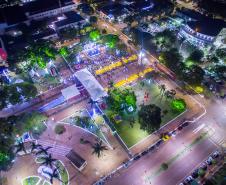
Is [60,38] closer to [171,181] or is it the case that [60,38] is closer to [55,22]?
[55,22]

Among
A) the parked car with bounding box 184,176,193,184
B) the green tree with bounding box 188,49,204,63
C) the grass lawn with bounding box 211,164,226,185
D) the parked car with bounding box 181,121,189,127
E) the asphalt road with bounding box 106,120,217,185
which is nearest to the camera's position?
the grass lawn with bounding box 211,164,226,185

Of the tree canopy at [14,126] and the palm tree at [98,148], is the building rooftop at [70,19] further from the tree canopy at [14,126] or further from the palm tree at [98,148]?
the palm tree at [98,148]

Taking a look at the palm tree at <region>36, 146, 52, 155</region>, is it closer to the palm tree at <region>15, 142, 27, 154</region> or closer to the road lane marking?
the palm tree at <region>15, 142, 27, 154</region>

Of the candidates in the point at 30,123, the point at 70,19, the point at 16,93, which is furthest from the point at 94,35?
→ the point at 30,123

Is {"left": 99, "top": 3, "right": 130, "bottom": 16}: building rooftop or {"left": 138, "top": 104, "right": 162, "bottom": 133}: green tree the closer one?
{"left": 138, "top": 104, "right": 162, "bottom": 133}: green tree

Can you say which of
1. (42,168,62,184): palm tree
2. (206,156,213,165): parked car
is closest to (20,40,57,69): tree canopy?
(42,168,62,184): palm tree

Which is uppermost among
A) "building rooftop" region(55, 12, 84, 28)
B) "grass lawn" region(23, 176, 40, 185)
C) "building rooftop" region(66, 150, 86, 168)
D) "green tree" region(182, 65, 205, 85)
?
"building rooftop" region(55, 12, 84, 28)
